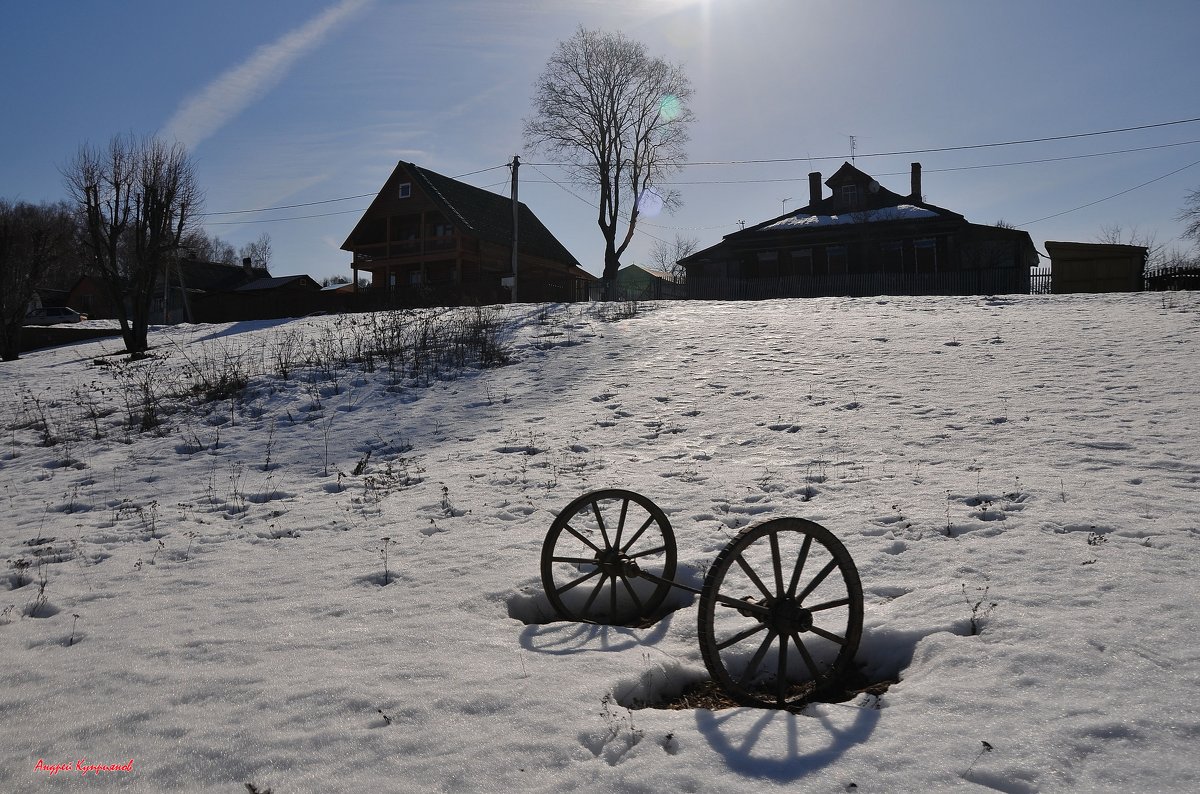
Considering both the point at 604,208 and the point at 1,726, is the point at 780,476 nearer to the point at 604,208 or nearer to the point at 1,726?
the point at 1,726

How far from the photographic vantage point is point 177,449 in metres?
8.89

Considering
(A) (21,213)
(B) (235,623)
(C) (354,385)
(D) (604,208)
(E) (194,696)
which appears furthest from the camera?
(A) (21,213)

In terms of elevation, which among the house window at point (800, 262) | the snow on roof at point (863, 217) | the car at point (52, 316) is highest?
the snow on roof at point (863, 217)

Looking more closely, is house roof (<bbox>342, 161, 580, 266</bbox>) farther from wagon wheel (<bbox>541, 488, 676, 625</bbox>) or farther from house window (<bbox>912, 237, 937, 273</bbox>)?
wagon wheel (<bbox>541, 488, 676, 625</bbox>)

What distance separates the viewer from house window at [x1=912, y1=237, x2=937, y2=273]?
3334cm

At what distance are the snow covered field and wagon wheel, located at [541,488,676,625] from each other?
0.26 m

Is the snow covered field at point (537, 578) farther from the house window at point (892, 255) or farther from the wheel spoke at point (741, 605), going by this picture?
the house window at point (892, 255)

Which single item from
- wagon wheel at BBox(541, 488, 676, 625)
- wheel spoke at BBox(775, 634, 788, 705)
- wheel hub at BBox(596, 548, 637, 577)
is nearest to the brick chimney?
wagon wheel at BBox(541, 488, 676, 625)

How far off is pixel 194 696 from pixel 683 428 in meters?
6.35

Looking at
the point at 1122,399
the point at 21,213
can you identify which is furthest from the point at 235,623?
the point at 21,213

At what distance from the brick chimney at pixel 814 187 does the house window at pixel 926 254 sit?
7.06m

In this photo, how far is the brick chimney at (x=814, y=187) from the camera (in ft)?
127

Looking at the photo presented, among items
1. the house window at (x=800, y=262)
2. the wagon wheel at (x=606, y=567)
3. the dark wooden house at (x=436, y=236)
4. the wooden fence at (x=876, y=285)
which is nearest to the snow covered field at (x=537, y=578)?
the wagon wheel at (x=606, y=567)

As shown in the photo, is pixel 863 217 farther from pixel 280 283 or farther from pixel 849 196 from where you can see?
pixel 280 283
